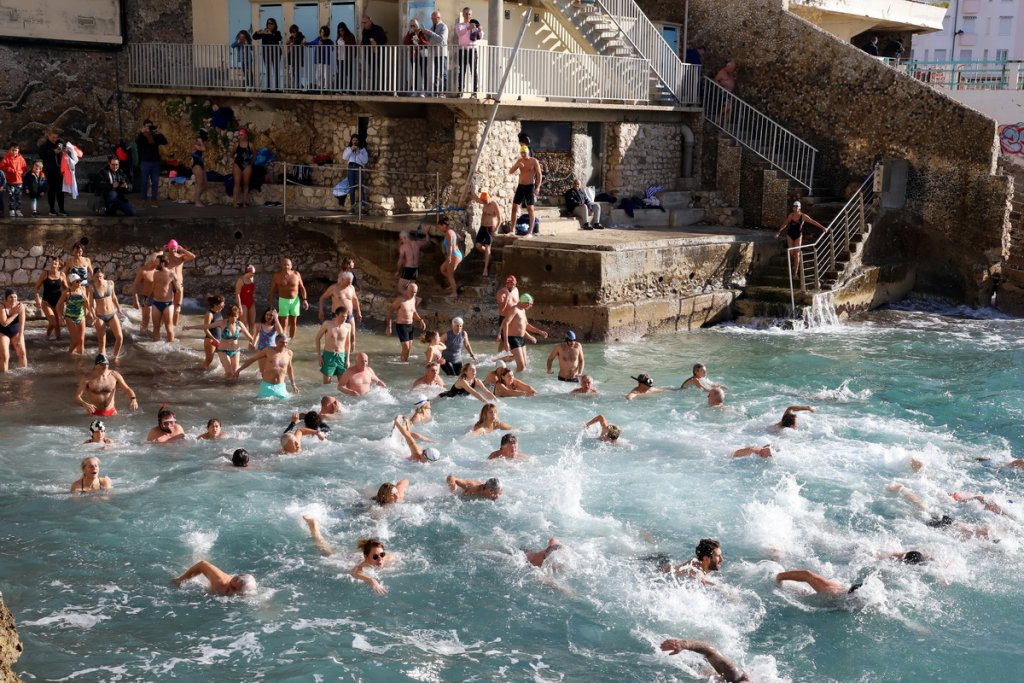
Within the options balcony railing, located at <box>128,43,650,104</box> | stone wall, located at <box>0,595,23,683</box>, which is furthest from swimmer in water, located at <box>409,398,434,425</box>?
stone wall, located at <box>0,595,23,683</box>

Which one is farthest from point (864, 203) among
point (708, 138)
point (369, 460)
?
point (369, 460)

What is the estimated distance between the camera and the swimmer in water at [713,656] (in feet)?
29.7

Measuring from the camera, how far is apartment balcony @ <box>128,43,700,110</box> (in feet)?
69.1

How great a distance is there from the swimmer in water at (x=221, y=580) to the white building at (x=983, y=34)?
4797 cm

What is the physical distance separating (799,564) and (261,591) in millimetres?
4963

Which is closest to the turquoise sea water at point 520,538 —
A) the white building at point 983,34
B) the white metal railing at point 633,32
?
the white metal railing at point 633,32

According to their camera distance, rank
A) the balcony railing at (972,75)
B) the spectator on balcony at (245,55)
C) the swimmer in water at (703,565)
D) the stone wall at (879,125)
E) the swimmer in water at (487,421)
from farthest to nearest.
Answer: the balcony railing at (972,75) < the stone wall at (879,125) < the spectator on balcony at (245,55) < the swimmer in water at (487,421) < the swimmer in water at (703,565)

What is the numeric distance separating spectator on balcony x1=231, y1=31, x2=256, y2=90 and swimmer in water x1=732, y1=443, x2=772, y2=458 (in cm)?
1334

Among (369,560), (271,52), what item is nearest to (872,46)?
(271,52)

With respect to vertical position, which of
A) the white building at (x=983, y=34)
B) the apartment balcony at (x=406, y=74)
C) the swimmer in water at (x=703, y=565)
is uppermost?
the white building at (x=983, y=34)

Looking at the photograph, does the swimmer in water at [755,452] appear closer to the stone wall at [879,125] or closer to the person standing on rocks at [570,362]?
the person standing on rocks at [570,362]

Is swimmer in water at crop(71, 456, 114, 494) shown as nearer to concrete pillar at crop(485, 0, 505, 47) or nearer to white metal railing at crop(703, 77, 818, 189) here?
concrete pillar at crop(485, 0, 505, 47)

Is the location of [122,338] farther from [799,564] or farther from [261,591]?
[799,564]

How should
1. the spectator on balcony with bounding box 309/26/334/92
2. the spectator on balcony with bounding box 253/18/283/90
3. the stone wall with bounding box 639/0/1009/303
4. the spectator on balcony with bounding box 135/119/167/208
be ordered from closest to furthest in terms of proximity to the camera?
the spectator on balcony with bounding box 309/26/334/92
the spectator on balcony with bounding box 135/119/167/208
the spectator on balcony with bounding box 253/18/283/90
the stone wall with bounding box 639/0/1009/303
